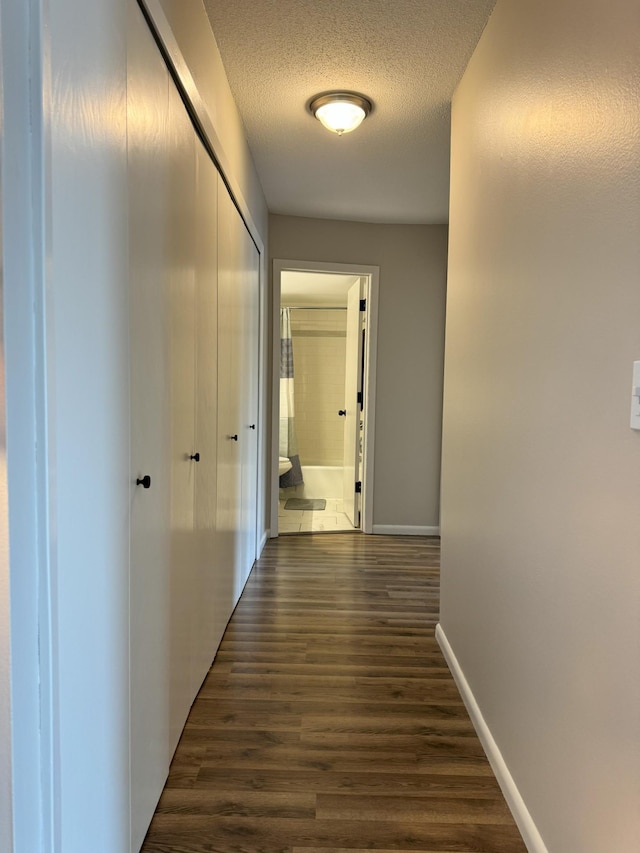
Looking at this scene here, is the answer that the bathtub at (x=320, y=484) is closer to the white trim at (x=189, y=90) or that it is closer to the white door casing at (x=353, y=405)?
the white door casing at (x=353, y=405)

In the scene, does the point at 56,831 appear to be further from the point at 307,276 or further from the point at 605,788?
the point at 307,276

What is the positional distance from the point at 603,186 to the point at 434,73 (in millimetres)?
1551

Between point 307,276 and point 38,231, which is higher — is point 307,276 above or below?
above

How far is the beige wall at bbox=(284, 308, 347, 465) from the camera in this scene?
619cm

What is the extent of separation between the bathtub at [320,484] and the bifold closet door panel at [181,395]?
4.00 metres

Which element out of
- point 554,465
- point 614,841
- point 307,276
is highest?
point 307,276

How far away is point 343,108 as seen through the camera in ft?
8.02

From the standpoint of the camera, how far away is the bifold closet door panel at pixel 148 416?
123cm

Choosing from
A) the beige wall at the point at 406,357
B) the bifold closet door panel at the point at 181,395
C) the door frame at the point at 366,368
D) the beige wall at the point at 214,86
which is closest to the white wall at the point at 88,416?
the bifold closet door panel at the point at 181,395

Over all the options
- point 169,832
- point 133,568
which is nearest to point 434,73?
point 133,568

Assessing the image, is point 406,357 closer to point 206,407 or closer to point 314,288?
point 314,288

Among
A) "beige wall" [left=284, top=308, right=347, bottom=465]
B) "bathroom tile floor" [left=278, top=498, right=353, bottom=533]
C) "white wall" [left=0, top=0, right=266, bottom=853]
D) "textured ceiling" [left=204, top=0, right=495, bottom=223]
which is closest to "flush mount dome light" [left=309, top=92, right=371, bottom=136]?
"textured ceiling" [left=204, top=0, right=495, bottom=223]

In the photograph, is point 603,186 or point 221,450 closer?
point 603,186

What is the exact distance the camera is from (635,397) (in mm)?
952
